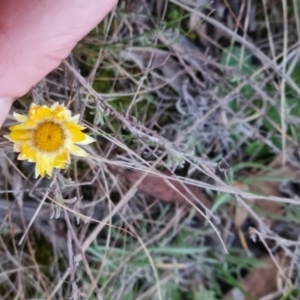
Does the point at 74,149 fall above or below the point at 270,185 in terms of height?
above

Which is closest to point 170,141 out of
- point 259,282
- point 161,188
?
point 161,188

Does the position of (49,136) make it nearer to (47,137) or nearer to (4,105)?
(47,137)


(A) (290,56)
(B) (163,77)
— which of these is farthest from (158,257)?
(A) (290,56)

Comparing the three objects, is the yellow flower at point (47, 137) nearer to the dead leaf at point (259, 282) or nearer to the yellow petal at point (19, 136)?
the yellow petal at point (19, 136)

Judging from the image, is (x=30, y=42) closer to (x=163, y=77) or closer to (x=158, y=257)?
(x=163, y=77)

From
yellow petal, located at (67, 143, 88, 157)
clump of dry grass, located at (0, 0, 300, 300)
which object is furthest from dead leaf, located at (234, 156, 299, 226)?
yellow petal, located at (67, 143, 88, 157)

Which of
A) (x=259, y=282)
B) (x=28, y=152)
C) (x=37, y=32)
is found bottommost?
(x=259, y=282)
